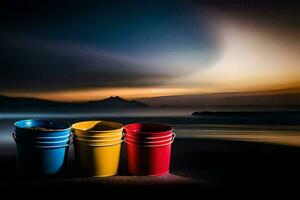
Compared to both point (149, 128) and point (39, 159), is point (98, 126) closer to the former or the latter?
point (149, 128)

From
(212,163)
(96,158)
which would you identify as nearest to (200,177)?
(212,163)

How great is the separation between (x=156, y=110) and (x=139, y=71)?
16.2 inches

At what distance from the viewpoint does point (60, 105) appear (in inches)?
139

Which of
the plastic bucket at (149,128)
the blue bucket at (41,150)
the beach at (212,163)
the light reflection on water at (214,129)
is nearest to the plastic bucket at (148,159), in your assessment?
the beach at (212,163)

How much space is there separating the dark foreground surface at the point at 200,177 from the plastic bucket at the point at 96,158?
6 centimetres

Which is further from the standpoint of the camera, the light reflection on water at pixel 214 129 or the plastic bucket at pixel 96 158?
the light reflection on water at pixel 214 129

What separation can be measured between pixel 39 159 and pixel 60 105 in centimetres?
112

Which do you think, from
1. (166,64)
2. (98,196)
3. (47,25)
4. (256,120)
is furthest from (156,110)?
(98,196)

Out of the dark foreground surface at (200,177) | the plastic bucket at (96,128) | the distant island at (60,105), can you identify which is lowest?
the dark foreground surface at (200,177)

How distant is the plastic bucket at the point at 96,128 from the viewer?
249 cm

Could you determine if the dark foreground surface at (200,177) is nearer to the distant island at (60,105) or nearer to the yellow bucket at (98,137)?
the yellow bucket at (98,137)

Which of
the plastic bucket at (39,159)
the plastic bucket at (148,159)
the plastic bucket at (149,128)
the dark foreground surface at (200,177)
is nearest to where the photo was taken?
the dark foreground surface at (200,177)

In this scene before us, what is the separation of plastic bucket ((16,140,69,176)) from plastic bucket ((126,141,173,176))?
47cm

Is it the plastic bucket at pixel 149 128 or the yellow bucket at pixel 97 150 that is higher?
the plastic bucket at pixel 149 128
